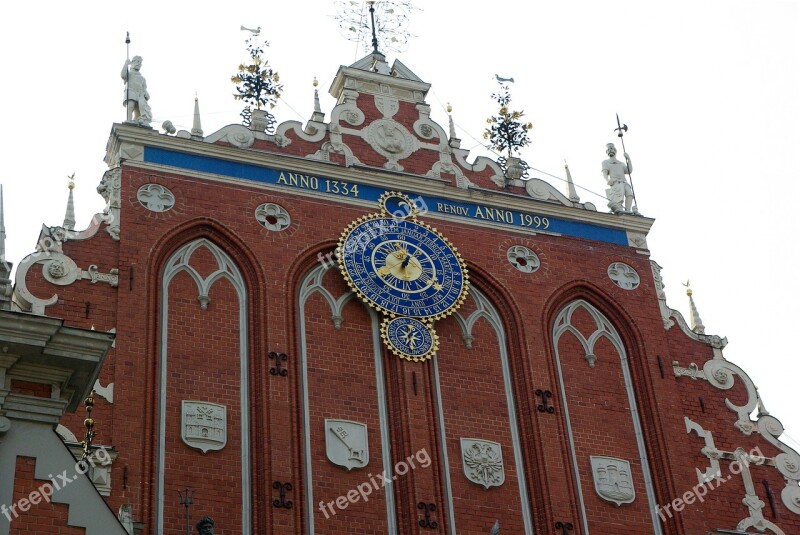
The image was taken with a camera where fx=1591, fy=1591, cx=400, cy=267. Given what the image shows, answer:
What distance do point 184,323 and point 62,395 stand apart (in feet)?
16.8

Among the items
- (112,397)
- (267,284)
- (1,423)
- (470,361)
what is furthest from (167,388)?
(1,423)

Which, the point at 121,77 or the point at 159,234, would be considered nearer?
the point at 159,234

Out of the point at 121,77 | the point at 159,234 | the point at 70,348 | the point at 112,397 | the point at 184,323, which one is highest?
the point at 121,77

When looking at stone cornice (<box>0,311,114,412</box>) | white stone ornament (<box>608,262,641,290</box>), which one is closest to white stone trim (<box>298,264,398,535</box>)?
white stone ornament (<box>608,262,641,290</box>)

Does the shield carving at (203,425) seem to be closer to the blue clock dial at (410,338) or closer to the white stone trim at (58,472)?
the blue clock dial at (410,338)

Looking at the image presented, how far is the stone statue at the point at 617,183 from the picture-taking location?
21.1 meters

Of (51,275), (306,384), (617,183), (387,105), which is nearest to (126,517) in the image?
(306,384)

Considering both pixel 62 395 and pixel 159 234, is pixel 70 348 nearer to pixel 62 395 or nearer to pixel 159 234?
pixel 62 395

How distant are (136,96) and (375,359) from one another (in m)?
4.39

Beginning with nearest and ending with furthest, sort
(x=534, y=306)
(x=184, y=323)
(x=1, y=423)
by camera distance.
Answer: (x=1, y=423) → (x=184, y=323) → (x=534, y=306)

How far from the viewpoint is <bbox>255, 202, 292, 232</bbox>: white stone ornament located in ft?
62.1

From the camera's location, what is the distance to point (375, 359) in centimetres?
1847

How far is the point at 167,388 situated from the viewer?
17.2 m

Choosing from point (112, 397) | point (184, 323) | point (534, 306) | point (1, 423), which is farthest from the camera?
point (534, 306)
